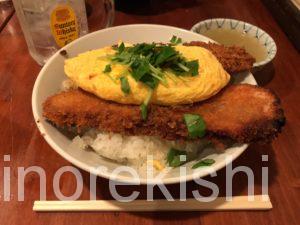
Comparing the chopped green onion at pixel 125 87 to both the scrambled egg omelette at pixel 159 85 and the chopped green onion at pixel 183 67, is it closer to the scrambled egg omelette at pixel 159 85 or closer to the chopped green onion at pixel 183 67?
the scrambled egg omelette at pixel 159 85

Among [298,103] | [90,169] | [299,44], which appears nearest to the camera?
[90,169]

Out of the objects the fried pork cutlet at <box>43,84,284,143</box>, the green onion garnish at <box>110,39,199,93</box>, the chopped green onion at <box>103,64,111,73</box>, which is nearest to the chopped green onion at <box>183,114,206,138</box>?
the fried pork cutlet at <box>43,84,284,143</box>

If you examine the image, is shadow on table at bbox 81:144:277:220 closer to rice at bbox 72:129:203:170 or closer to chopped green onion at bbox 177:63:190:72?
rice at bbox 72:129:203:170

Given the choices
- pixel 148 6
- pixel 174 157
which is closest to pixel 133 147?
pixel 174 157

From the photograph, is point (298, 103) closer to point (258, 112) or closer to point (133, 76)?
point (258, 112)

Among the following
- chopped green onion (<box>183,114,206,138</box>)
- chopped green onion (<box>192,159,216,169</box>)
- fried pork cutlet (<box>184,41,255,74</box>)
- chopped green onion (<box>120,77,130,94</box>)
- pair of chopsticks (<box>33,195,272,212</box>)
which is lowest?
pair of chopsticks (<box>33,195,272,212</box>)

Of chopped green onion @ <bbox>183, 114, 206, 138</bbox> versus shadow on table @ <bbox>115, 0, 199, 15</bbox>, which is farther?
shadow on table @ <bbox>115, 0, 199, 15</bbox>

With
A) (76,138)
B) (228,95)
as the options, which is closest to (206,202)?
(228,95)
